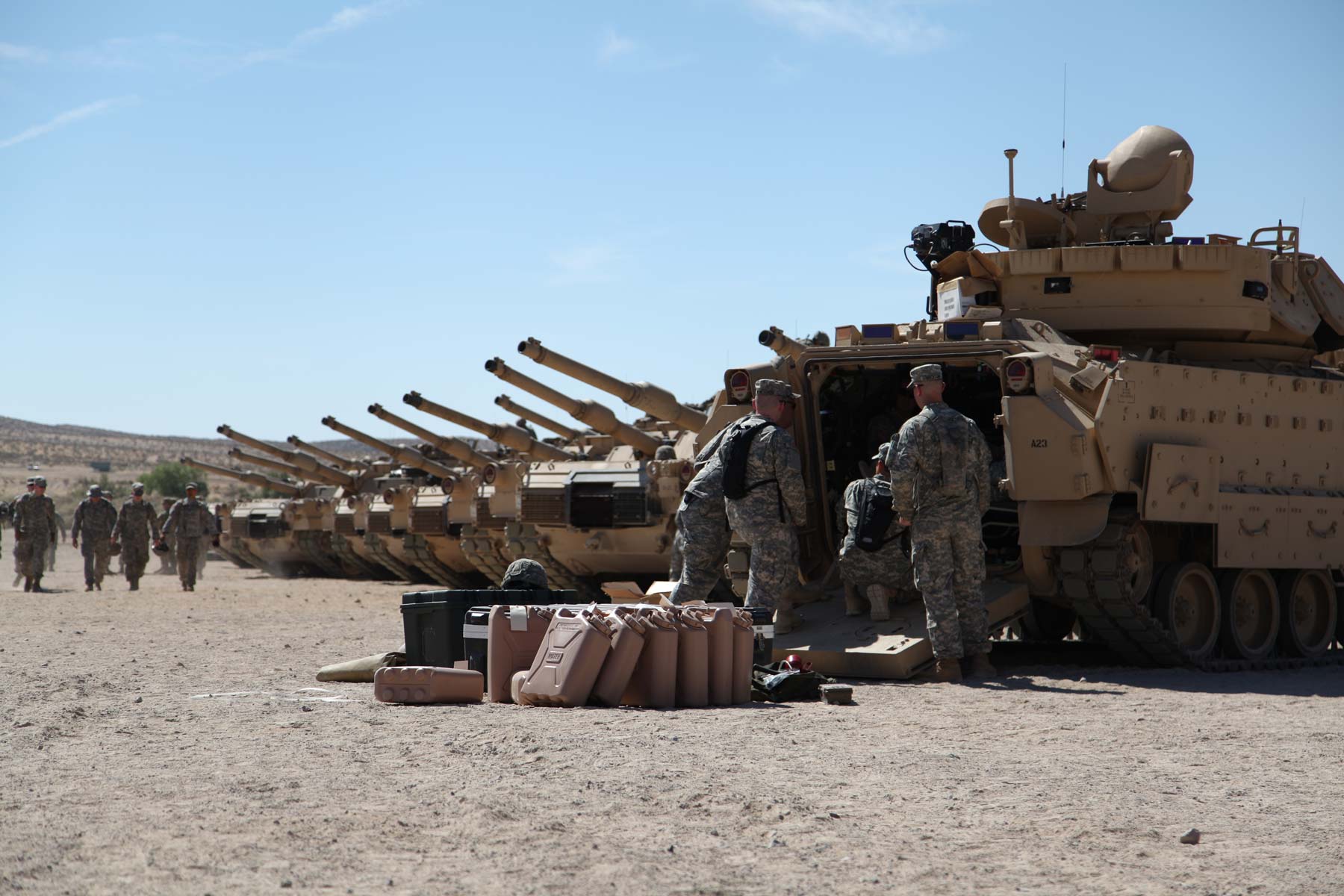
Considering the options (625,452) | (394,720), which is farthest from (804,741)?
(625,452)

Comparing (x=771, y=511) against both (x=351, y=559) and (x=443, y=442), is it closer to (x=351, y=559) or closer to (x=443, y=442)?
(x=443, y=442)

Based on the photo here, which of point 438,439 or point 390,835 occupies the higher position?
point 438,439

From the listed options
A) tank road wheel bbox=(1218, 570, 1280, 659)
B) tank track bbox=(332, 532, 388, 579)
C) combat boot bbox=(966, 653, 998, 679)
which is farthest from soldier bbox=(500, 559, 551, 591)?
tank track bbox=(332, 532, 388, 579)

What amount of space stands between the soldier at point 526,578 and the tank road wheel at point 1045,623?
Result: 18.3ft

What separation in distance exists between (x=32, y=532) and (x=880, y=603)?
48.7 ft

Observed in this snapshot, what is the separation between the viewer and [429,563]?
78.4 feet

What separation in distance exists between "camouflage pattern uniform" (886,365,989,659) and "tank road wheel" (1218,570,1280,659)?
2.59 metres

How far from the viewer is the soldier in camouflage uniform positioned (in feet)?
33.2

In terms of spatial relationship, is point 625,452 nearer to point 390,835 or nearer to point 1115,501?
point 1115,501

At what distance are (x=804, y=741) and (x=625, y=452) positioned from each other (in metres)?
Answer: 11.5

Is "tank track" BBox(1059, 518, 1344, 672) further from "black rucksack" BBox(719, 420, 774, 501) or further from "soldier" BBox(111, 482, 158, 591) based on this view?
"soldier" BBox(111, 482, 158, 591)

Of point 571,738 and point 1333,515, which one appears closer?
point 571,738

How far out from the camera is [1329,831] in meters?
5.19

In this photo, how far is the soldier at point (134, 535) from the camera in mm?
21828
